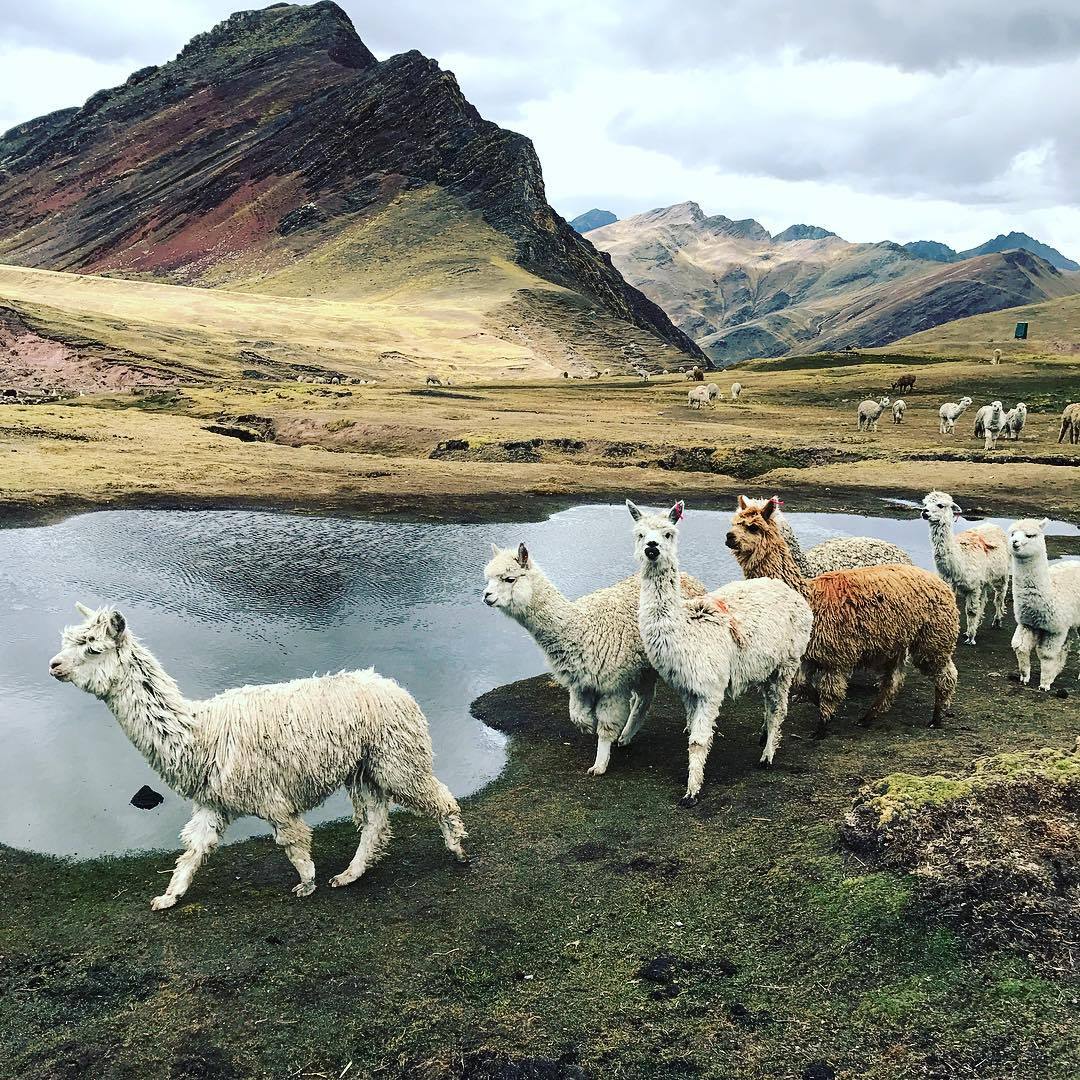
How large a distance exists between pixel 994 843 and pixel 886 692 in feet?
13.9

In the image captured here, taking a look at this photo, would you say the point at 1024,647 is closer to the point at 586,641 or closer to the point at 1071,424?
the point at 586,641

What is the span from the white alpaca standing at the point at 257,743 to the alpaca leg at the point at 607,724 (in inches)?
91.2

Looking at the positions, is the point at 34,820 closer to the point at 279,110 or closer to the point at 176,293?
the point at 176,293

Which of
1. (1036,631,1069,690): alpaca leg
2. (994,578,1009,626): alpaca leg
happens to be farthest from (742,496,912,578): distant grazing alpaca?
(994,578,1009,626): alpaca leg

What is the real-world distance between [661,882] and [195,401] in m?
43.3

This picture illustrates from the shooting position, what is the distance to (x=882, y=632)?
9945 millimetres

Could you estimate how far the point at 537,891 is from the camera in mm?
6957

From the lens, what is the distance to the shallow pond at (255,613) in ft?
30.6

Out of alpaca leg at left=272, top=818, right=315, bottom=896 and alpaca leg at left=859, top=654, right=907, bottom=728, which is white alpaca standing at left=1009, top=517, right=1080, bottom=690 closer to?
alpaca leg at left=859, top=654, right=907, bottom=728

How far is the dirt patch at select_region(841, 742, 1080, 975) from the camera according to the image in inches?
220

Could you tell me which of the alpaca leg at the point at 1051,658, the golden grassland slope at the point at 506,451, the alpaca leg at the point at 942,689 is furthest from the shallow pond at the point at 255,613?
the alpaca leg at the point at 1051,658

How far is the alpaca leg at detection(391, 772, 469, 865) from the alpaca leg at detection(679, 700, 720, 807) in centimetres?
216

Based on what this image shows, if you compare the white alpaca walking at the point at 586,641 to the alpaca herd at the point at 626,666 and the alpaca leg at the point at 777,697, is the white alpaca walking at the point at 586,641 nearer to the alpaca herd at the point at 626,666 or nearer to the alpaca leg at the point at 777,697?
the alpaca herd at the point at 626,666

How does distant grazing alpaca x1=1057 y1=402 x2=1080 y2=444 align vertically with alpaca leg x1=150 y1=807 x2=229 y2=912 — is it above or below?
above
